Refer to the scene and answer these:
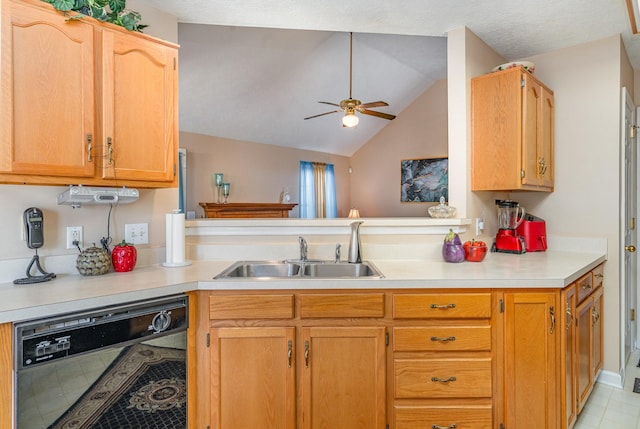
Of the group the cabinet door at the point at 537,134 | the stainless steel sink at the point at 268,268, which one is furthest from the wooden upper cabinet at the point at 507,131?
the stainless steel sink at the point at 268,268

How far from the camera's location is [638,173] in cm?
312

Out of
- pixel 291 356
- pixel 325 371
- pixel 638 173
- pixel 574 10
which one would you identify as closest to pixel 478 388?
pixel 325 371

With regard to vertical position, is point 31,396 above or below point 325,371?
above

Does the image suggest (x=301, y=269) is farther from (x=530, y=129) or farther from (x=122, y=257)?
(x=530, y=129)

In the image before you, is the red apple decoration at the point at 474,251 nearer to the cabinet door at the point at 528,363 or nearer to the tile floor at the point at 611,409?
the cabinet door at the point at 528,363

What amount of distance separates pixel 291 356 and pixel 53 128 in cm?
142

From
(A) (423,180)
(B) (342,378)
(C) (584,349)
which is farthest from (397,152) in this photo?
(B) (342,378)

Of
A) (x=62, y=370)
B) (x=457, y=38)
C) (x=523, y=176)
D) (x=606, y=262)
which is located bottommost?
(x=62, y=370)

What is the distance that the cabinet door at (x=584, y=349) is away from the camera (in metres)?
2.06

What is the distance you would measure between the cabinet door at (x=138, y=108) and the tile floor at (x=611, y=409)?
2761mm

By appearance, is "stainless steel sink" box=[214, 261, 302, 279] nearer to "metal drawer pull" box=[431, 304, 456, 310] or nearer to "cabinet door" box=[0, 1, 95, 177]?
"metal drawer pull" box=[431, 304, 456, 310]

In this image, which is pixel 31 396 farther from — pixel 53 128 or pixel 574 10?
pixel 574 10

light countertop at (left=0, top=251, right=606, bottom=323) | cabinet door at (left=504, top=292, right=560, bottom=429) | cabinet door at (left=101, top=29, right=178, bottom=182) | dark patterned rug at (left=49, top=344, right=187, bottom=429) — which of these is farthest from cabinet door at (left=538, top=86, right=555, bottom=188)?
dark patterned rug at (left=49, top=344, right=187, bottom=429)

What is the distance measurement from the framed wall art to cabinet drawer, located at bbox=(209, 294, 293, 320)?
4.95 metres
